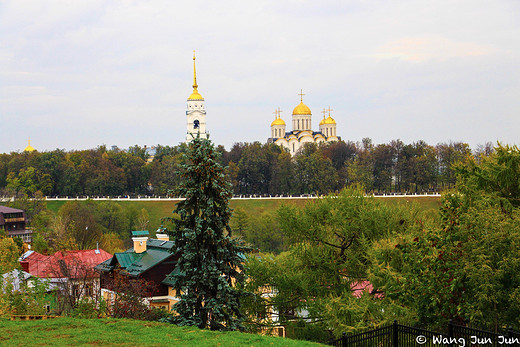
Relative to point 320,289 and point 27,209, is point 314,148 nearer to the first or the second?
point 27,209

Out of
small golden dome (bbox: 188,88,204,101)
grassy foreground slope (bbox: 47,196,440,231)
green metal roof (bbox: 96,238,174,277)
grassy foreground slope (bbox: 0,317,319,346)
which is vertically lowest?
grassy foreground slope (bbox: 0,317,319,346)

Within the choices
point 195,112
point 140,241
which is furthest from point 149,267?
point 195,112

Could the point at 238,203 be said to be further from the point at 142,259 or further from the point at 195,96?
the point at 142,259

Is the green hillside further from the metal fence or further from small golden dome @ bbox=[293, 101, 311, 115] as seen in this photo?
the metal fence

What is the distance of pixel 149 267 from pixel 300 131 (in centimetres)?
10234

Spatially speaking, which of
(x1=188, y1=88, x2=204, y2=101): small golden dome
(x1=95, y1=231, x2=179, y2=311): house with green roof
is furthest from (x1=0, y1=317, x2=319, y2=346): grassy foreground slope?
(x1=188, y1=88, x2=204, y2=101): small golden dome

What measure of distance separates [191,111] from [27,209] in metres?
44.9

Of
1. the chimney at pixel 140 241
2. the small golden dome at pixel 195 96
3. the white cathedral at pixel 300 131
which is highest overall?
the small golden dome at pixel 195 96

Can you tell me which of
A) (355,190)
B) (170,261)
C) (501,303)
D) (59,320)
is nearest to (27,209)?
(170,261)

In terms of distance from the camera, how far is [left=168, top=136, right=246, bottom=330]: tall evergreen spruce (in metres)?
19.0

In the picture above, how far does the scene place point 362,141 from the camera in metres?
106

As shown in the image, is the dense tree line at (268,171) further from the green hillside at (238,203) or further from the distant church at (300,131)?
the distant church at (300,131)

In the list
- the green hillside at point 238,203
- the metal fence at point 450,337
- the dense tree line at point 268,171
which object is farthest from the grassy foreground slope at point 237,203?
the metal fence at point 450,337

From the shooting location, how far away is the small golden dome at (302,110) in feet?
426
